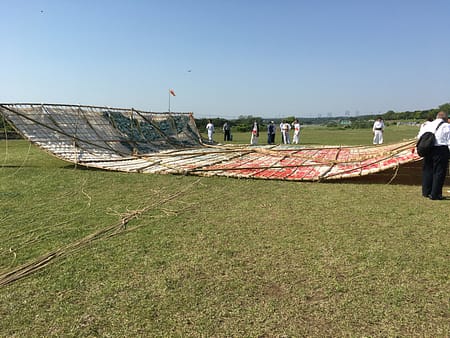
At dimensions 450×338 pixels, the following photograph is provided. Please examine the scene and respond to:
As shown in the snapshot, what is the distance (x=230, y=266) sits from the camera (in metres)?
2.96

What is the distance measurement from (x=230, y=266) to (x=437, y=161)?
4081 millimetres

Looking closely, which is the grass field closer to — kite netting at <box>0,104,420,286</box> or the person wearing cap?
kite netting at <box>0,104,420,286</box>

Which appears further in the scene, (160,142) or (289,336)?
(160,142)

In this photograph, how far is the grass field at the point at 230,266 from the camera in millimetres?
2197

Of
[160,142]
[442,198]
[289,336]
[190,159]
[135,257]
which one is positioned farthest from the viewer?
[160,142]

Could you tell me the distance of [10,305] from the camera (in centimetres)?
241

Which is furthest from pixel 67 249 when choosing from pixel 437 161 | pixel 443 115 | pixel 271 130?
pixel 271 130

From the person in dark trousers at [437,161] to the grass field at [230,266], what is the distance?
0.25 metres

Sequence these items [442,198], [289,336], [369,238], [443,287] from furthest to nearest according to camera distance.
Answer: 1. [442,198]
2. [369,238]
3. [443,287]
4. [289,336]

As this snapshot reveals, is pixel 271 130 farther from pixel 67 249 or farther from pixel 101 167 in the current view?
pixel 67 249

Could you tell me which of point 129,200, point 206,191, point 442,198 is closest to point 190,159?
point 206,191

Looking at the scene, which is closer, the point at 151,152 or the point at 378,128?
the point at 151,152

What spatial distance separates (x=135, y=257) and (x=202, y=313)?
1114 millimetres

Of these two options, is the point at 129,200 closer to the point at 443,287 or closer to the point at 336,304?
the point at 336,304
